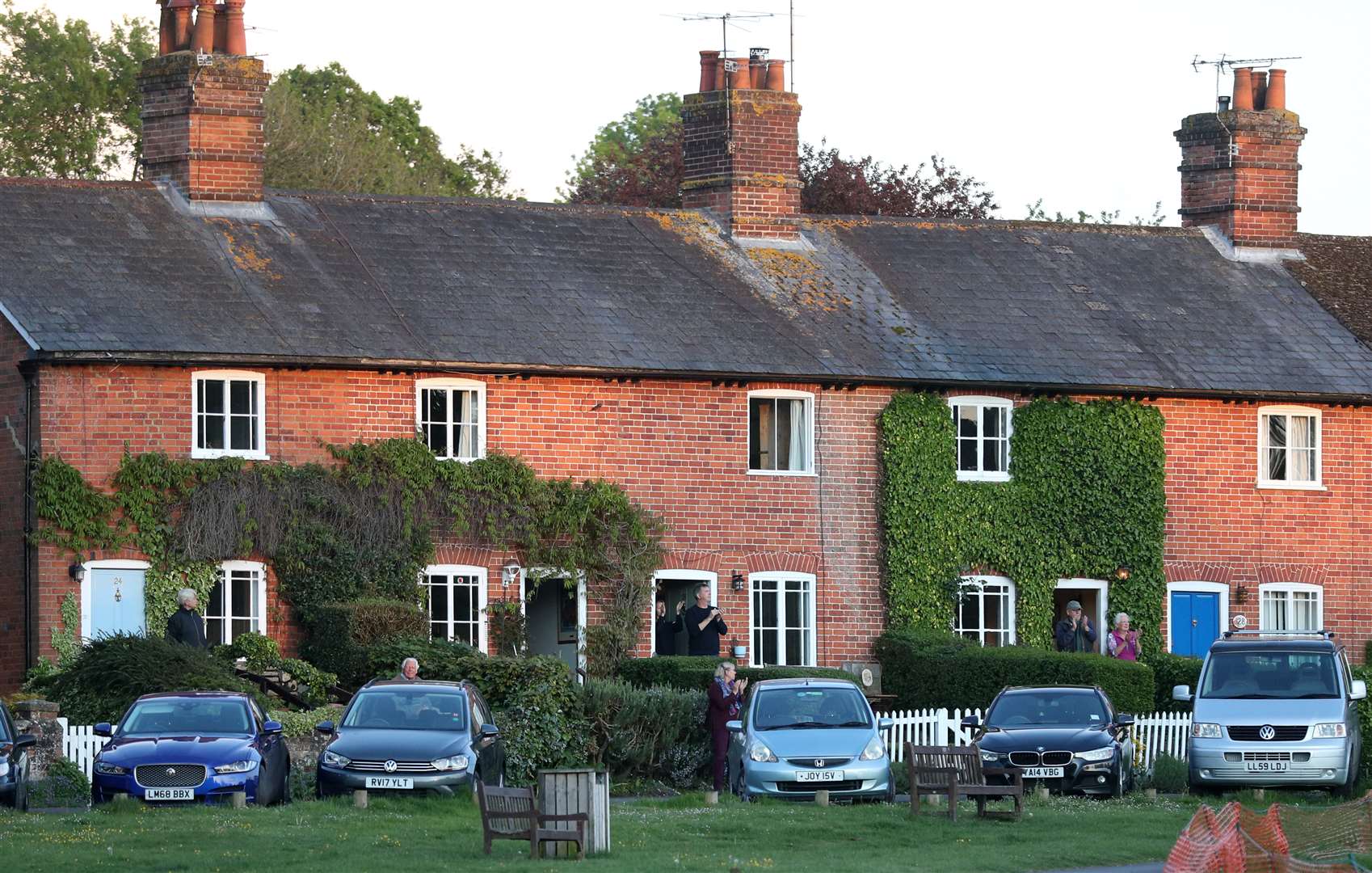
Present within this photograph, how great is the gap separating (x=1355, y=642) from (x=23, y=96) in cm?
3731

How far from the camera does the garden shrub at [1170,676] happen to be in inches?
1377

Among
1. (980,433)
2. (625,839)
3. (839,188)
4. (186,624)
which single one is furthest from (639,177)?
(625,839)

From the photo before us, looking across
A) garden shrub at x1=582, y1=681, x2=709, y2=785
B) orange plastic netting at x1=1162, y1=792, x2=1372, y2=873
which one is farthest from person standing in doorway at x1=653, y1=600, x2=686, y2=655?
orange plastic netting at x1=1162, y1=792, x2=1372, y2=873

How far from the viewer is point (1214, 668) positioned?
29578 millimetres

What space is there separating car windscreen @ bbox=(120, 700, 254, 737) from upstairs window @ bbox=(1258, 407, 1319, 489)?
19.3m

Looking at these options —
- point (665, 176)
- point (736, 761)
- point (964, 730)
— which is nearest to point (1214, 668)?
point (964, 730)

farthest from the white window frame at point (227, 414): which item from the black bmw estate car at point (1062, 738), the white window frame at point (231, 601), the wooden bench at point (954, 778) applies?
the wooden bench at point (954, 778)

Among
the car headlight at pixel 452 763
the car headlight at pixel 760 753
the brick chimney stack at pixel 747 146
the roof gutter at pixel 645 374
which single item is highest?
the brick chimney stack at pixel 747 146

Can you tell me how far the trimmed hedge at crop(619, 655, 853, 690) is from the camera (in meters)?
32.2

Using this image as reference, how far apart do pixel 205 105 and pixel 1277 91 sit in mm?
18768

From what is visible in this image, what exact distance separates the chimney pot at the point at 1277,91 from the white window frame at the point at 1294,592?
30.0 feet

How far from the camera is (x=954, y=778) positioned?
966 inches

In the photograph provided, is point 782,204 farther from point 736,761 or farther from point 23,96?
point 23,96

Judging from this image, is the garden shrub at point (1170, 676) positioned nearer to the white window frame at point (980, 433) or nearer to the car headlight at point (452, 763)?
the white window frame at point (980, 433)
